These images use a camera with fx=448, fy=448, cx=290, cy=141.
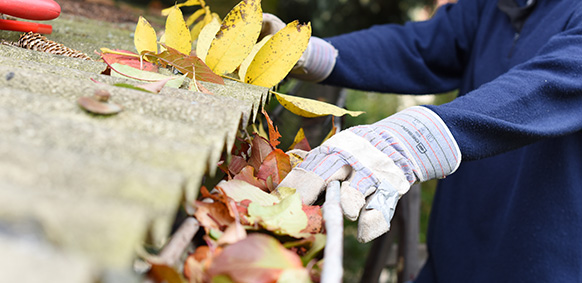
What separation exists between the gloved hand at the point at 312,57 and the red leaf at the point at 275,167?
688mm

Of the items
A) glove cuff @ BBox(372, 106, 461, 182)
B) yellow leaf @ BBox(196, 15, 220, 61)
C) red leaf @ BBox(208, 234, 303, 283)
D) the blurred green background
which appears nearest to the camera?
red leaf @ BBox(208, 234, 303, 283)

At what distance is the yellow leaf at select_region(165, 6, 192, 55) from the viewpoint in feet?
3.02

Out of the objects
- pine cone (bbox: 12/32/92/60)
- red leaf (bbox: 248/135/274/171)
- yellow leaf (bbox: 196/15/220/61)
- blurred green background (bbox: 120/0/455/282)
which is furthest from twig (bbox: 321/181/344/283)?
blurred green background (bbox: 120/0/455/282)

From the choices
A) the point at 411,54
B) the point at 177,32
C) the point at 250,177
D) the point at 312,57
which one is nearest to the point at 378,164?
the point at 250,177

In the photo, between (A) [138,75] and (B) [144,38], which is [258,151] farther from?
(B) [144,38]

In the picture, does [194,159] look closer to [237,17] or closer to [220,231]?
[220,231]

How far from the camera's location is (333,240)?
0.53 m

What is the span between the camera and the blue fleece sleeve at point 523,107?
2.97 ft

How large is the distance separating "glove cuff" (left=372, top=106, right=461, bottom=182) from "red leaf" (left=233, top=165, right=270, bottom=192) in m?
0.26

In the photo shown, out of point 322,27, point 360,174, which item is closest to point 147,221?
point 360,174

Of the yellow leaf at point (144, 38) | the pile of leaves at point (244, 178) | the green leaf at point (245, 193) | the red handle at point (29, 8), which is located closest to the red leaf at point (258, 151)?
the pile of leaves at point (244, 178)

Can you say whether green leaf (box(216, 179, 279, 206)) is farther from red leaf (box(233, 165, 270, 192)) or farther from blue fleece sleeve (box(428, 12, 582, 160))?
blue fleece sleeve (box(428, 12, 582, 160))

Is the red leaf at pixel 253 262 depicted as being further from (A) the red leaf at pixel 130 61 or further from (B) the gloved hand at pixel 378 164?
(A) the red leaf at pixel 130 61

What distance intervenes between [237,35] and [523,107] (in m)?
0.64
